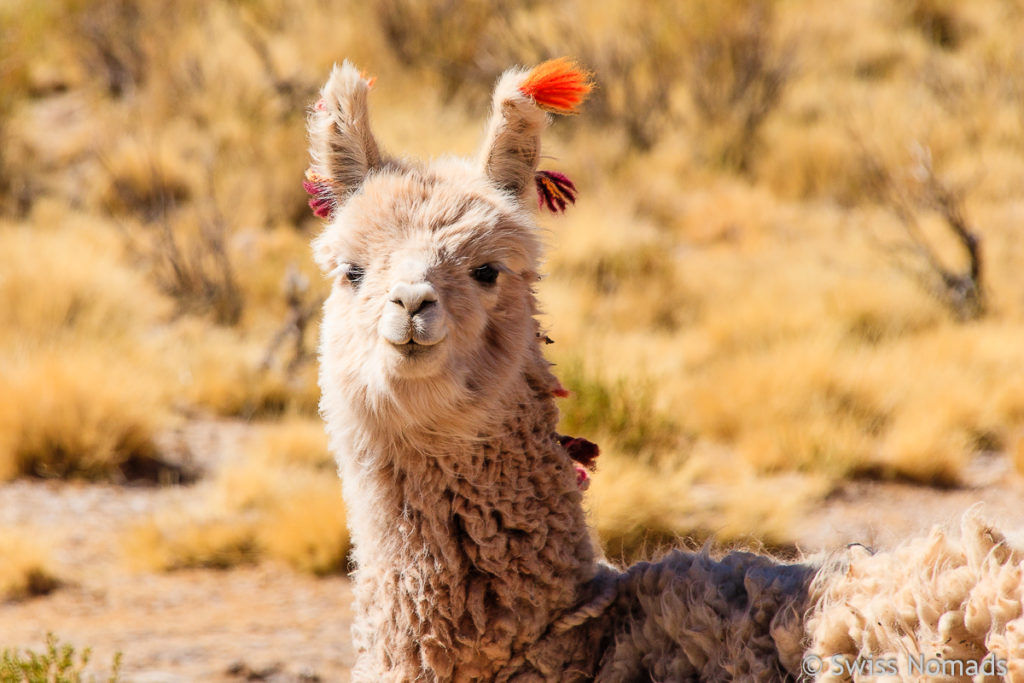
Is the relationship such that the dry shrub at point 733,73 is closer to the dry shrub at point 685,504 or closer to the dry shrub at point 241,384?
the dry shrub at point 241,384

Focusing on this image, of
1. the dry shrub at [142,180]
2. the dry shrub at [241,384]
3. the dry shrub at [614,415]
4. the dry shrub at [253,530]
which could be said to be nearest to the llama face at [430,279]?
the dry shrub at [253,530]

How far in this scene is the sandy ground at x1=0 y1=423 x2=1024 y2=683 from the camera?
4.02 metres

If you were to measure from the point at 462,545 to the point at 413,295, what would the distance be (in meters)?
0.63

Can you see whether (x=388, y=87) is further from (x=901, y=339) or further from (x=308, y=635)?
(x=308, y=635)

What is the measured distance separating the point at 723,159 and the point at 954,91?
3.77 m

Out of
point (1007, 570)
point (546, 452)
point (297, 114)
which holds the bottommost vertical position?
point (1007, 570)

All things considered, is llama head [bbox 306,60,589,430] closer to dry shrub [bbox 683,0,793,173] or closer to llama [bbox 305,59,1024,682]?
llama [bbox 305,59,1024,682]

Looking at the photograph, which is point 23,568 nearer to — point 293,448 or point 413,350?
point 293,448

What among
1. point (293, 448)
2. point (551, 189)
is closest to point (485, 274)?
point (551, 189)

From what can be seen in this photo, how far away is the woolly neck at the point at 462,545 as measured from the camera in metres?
2.29

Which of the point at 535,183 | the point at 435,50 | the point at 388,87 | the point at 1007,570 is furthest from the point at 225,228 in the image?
the point at 1007,570

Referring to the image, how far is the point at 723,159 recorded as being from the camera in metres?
13.1

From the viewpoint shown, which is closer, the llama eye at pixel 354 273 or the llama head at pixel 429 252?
the llama head at pixel 429 252

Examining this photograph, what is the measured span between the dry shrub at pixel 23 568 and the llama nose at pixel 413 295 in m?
3.81
